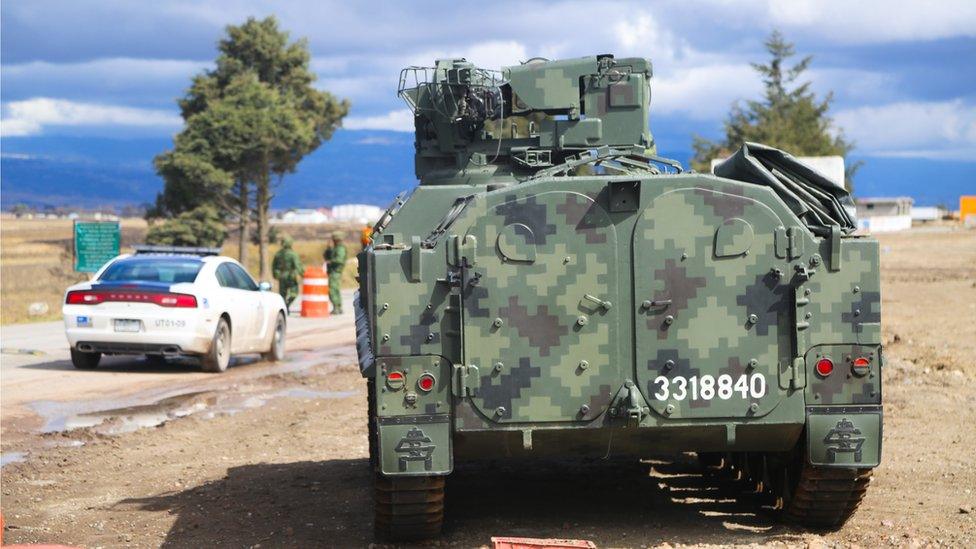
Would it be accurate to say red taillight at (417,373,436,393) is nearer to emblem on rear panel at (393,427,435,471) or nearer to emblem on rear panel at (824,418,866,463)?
emblem on rear panel at (393,427,435,471)

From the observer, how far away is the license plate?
56.3ft

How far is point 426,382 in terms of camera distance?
7652 mm

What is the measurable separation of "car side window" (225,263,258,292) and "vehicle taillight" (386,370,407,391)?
1168cm

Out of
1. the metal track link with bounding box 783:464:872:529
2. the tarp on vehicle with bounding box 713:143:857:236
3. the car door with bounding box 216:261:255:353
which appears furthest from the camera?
the car door with bounding box 216:261:255:353

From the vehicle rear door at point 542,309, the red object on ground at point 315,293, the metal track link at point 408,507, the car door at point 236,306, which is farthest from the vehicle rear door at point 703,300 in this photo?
the red object on ground at point 315,293

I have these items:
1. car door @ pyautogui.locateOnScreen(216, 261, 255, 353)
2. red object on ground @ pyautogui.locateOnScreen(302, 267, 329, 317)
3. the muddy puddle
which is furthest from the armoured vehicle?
red object on ground @ pyautogui.locateOnScreen(302, 267, 329, 317)

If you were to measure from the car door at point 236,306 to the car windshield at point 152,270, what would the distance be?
1.39 feet

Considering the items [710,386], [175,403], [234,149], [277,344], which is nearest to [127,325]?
[175,403]

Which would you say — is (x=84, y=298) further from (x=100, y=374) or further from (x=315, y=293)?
(x=315, y=293)

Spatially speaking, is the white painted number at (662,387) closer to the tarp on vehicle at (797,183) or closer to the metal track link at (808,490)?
the metal track link at (808,490)

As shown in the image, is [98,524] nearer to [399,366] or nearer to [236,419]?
[399,366]

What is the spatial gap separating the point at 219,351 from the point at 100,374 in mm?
1492

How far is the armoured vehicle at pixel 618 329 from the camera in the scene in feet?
25.1

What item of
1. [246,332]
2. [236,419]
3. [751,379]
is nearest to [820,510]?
[751,379]
